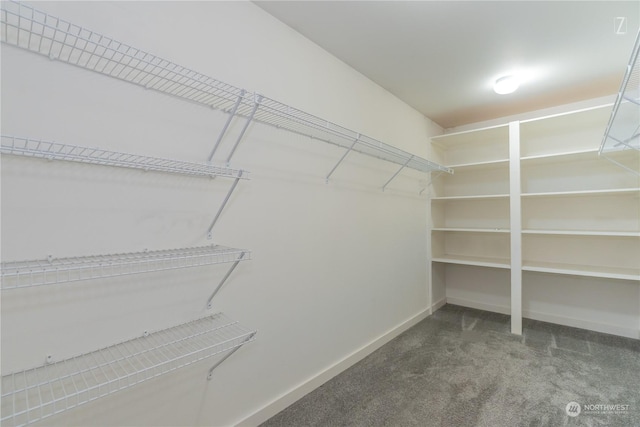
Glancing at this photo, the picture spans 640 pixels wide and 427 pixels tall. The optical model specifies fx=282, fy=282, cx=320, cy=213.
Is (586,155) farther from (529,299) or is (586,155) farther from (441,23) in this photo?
(441,23)

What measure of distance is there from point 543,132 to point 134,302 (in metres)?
3.78

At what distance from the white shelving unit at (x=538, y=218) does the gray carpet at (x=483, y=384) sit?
44cm

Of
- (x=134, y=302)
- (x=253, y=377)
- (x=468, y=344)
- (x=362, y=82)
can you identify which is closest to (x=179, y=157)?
(x=134, y=302)

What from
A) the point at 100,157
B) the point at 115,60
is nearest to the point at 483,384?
the point at 100,157

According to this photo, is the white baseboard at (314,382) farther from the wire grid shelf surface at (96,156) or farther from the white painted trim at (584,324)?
the white painted trim at (584,324)

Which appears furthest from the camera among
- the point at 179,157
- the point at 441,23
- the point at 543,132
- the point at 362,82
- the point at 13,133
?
the point at 543,132

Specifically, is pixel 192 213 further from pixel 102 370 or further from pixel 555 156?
pixel 555 156

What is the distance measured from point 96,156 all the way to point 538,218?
3.71 metres

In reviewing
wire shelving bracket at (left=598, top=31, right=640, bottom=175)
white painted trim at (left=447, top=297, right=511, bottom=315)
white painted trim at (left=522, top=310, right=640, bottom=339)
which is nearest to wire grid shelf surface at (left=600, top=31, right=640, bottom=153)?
wire shelving bracket at (left=598, top=31, right=640, bottom=175)

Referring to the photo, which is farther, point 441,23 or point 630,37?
point 630,37

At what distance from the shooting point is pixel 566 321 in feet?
9.40

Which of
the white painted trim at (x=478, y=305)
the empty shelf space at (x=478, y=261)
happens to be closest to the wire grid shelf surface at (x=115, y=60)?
the empty shelf space at (x=478, y=261)

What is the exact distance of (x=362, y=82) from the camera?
228cm

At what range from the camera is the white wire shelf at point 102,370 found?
85cm
